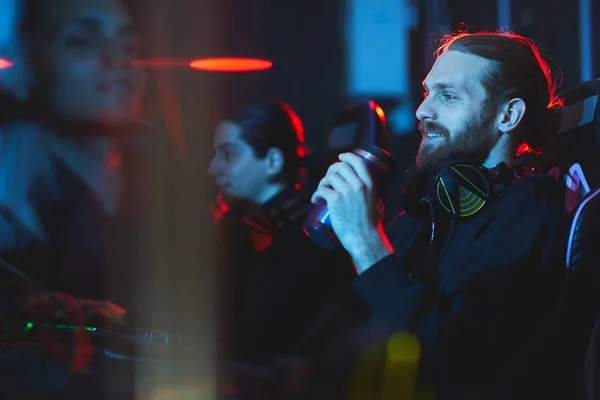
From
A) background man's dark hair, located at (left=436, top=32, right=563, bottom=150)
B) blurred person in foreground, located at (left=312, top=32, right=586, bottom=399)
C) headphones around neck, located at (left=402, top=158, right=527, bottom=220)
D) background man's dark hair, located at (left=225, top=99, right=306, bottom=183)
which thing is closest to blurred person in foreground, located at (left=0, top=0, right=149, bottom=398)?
background man's dark hair, located at (left=225, top=99, right=306, bottom=183)

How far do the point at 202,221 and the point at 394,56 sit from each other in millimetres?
669

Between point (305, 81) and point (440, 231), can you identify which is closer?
point (440, 231)

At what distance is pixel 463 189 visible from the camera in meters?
1.01

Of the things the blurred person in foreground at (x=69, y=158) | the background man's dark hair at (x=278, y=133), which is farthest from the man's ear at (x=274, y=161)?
the blurred person in foreground at (x=69, y=158)

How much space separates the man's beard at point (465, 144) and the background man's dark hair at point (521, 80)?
51 mm

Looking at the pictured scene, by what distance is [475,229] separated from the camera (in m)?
1.04

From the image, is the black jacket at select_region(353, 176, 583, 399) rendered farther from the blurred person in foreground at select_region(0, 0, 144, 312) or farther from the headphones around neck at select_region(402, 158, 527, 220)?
the blurred person in foreground at select_region(0, 0, 144, 312)

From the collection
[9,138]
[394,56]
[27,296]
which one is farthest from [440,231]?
[9,138]

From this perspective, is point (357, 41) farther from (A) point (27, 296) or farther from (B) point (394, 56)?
(A) point (27, 296)

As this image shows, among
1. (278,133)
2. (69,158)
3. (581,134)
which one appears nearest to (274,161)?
(278,133)

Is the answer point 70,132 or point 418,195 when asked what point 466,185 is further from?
point 70,132

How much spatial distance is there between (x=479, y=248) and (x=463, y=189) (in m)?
0.10

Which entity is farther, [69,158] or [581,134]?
[69,158]

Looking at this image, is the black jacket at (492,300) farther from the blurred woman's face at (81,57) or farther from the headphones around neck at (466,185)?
the blurred woman's face at (81,57)
